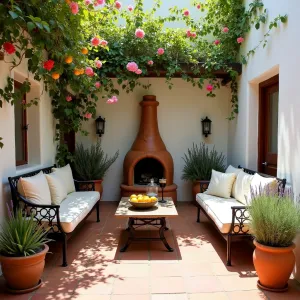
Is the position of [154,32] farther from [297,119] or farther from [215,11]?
[297,119]

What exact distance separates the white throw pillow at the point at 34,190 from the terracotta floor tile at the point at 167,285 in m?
1.49

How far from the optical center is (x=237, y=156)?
5.39m

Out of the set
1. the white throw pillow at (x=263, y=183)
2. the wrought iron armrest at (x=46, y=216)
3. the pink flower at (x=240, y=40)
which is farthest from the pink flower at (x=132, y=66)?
the wrought iron armrest at (x=46, y=216)

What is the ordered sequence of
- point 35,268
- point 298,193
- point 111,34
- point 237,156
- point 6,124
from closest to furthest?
point 35,268 < point 298,193 < point 6,124 < point 111,34 < point 237,156

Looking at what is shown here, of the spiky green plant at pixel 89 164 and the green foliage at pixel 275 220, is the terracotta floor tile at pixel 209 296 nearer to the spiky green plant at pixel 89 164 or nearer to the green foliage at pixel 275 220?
the green foliage at pixel 275 220

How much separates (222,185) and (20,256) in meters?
Answer: 2.84

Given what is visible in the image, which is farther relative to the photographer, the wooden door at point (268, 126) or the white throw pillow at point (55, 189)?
the wooden door at point (268, 126)

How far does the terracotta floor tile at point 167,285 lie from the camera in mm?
2459

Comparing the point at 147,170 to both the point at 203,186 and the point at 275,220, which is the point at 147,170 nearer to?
the point at 203,186

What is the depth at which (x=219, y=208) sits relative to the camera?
3.54 metres

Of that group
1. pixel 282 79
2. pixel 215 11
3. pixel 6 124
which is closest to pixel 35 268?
pixel 6 124

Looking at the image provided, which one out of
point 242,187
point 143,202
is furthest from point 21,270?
point 242,187

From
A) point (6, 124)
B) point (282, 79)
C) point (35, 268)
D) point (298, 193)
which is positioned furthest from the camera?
point (282, 79)

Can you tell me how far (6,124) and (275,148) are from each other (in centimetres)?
356
